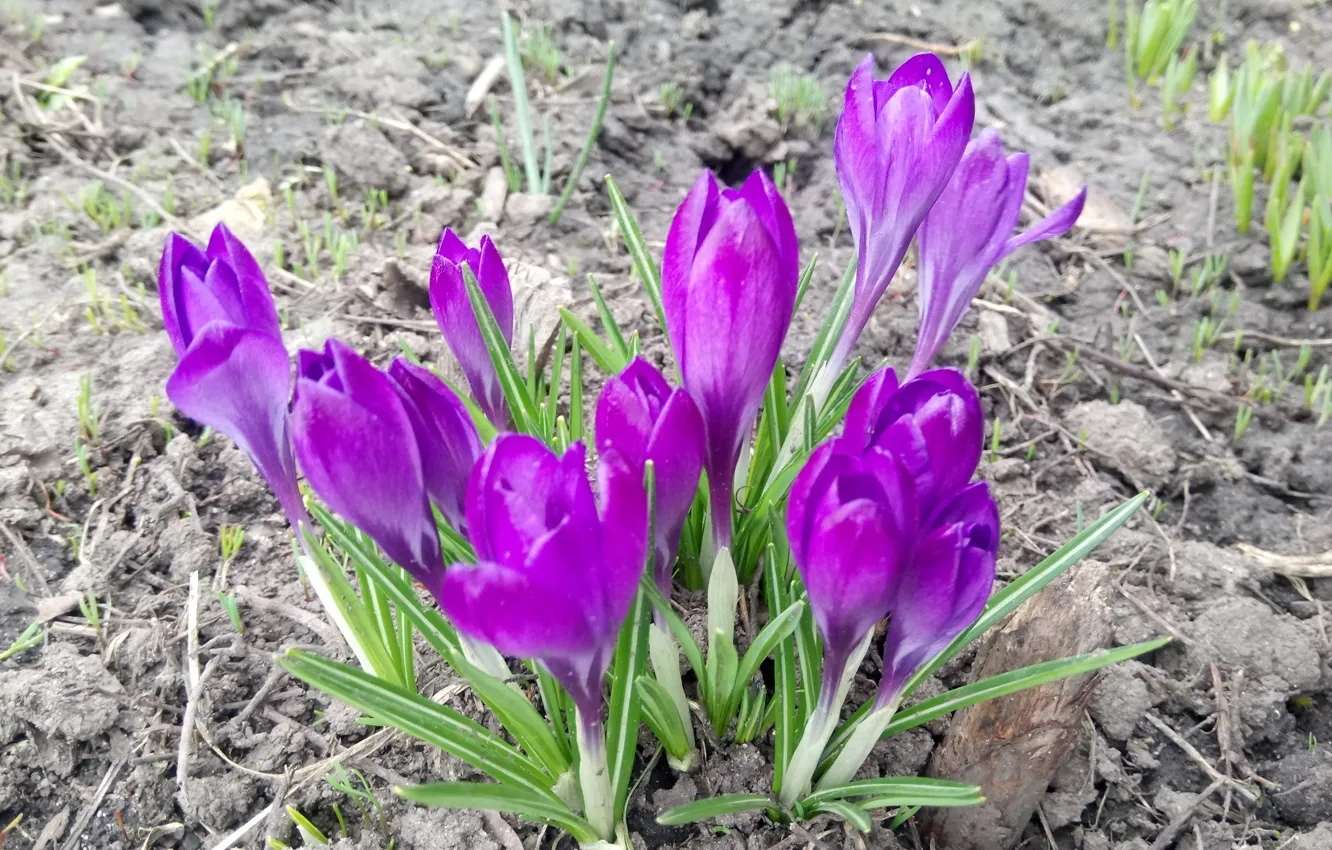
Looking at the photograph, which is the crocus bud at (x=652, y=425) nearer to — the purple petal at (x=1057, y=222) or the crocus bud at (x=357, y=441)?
the crocus bud at (x=357, y=441)

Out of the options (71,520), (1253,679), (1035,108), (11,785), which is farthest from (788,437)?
(1035,108)

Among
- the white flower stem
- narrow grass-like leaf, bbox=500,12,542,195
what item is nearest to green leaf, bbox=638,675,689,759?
the white flower stem

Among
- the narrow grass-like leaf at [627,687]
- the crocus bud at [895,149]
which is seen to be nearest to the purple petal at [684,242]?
the narrow grass-like leaf at [627,687]

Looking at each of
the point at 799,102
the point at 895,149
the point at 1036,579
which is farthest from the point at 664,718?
the point at 799,102

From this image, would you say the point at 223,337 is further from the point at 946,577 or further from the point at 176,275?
the point at 946,577

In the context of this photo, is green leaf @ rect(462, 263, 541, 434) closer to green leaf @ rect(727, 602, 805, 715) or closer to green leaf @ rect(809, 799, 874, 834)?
green leaf @ rect(727, 602, 805, 715)
